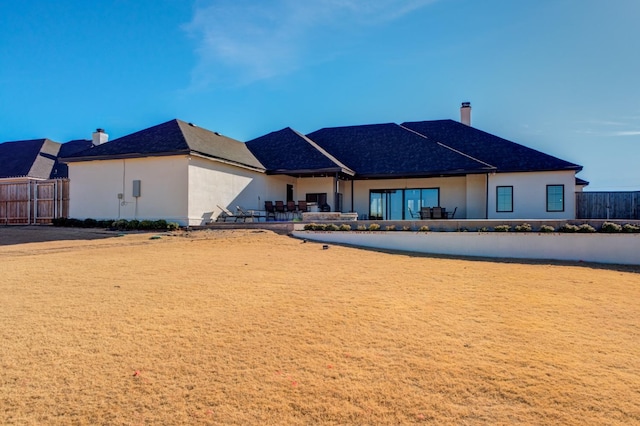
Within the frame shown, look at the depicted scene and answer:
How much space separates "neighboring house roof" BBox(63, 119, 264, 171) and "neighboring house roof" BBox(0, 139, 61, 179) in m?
7.49

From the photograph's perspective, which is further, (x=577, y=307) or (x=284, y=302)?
(x=577, y=307)

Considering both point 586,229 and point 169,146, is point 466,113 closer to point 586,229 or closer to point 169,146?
point 586,229

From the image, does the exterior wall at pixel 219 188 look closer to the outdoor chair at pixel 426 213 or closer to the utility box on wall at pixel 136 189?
the utility box on wall at pixel 136 189

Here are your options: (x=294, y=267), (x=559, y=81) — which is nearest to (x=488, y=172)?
(x=559, y=81)

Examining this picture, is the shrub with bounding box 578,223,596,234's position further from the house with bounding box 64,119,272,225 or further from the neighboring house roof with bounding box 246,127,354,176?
the house with bounding box 64,119,272,225

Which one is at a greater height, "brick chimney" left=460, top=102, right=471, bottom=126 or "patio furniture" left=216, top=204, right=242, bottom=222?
"brick chimney" left=460, top=102, right=471, bottom=126

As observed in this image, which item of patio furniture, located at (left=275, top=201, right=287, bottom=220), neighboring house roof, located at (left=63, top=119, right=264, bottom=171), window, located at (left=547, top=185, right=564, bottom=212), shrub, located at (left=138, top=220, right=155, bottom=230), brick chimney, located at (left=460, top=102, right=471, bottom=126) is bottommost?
shrub, located at (left=138, top=220, right=155, bottom=230)

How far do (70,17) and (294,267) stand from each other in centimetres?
1427

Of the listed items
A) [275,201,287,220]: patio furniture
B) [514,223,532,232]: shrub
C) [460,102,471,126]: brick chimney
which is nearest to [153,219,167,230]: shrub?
[275,201,287,220]: patio furniture

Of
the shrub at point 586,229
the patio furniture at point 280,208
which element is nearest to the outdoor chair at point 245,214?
the patio furniture at point 280,208

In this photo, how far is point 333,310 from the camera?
6.04m

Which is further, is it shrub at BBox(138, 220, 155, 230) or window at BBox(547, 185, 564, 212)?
window at BBox(547, 185, 564, 212)

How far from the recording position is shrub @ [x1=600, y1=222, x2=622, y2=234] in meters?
13.5

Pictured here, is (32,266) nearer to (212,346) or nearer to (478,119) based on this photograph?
(212,346)
